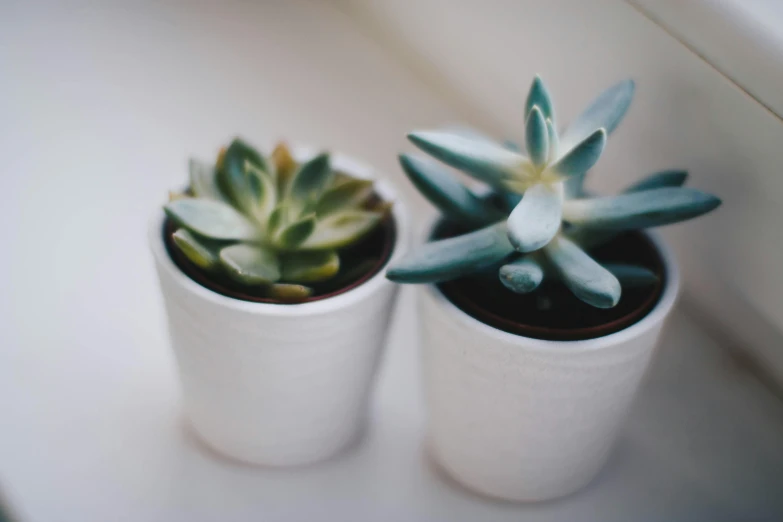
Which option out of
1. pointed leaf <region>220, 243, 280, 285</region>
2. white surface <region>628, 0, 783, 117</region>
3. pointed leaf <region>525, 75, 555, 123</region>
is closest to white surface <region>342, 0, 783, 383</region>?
white surface <region>628, 0, 783, 117</region>

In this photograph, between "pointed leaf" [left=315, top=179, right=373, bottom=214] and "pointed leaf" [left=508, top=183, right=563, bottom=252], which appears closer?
"pointed leaf" [left=508, top=183, right=563, bottom=252]

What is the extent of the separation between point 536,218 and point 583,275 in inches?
1.8

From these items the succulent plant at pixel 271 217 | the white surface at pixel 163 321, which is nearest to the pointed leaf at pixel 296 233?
the succulent plant at pixel 271 217

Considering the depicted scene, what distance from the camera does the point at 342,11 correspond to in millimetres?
1070

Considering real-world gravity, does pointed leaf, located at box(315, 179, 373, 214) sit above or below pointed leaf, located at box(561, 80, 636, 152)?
below

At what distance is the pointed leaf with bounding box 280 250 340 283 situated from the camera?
21.7 inches

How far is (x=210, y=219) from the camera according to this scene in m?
0.55

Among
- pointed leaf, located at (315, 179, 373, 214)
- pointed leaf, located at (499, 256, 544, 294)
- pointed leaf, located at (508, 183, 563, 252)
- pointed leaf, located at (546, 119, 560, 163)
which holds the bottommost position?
pointed leaf, located at (315, 179, 373, 214)

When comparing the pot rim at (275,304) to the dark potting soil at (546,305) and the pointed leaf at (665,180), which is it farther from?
the pointed leaf at (665,180)

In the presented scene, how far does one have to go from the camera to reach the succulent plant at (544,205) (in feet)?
1.57

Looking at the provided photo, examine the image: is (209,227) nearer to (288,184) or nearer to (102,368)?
(288,184)

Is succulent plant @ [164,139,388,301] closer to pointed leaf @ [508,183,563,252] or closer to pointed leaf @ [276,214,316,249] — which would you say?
pointed leaf @ [276,214,316,249]

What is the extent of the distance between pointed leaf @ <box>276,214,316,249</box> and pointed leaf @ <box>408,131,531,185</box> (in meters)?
0.09

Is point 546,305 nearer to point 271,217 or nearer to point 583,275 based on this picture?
point 583,275
